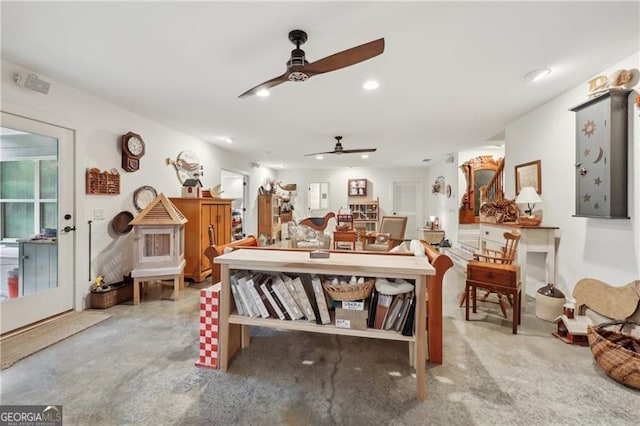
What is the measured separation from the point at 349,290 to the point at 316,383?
709 millimetres

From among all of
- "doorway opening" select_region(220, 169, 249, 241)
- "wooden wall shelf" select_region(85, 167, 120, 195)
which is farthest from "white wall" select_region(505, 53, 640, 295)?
"doorway opening" select_region(220, 169, 249, 241)

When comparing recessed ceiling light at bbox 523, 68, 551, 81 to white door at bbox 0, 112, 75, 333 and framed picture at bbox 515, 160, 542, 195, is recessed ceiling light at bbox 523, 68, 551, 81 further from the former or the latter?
white door at bbox 0, 112, 75, 333

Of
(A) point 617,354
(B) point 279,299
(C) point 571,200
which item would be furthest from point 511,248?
(B) point 279,299

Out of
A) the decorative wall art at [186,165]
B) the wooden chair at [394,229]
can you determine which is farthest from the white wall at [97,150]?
the wooden chair at [394,229]

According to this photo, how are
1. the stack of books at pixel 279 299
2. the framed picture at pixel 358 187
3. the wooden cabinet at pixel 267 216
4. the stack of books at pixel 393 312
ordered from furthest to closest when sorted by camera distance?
the framed picture at pixel 358 187, the wooden cabinet at pixel 267 216, the stack of books at pixel 279 299, the stack of books at pixel 393 312

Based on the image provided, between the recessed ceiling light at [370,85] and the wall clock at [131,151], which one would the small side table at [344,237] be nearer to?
the recessed ceiling light at [370,85]

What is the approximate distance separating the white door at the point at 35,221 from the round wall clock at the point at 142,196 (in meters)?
0.76

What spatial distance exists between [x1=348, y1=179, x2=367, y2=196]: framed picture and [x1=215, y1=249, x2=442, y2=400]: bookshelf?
7.01 meters

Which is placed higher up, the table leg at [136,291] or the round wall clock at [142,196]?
the round wall clock at [142,196]

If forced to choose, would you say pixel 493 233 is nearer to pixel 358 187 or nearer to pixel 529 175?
pixel 529 175

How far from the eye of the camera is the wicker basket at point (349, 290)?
1.67 m

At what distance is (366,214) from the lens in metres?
8.83

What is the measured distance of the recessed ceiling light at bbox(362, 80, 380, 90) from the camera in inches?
105

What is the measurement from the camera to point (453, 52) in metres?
2.14
